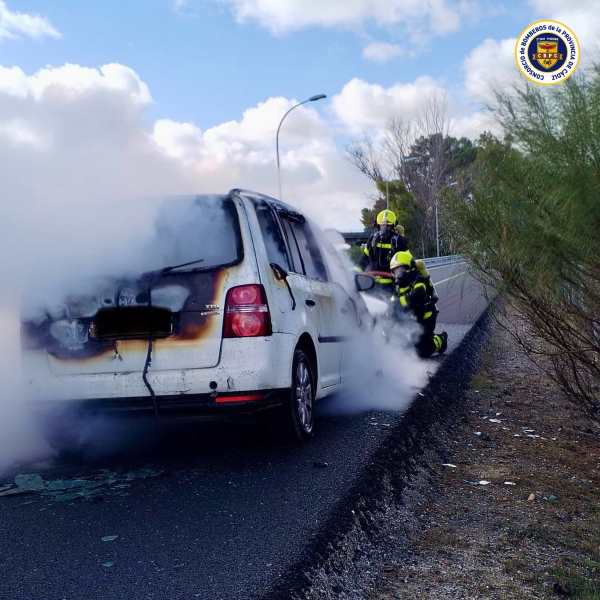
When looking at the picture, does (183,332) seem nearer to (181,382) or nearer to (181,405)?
(181,382)

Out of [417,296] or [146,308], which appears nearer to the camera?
[146,308]

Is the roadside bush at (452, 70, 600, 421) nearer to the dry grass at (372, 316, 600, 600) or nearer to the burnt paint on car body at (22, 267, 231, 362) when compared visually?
the dry grass at (372, 316, 600, 600)

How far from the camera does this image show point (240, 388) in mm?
5465

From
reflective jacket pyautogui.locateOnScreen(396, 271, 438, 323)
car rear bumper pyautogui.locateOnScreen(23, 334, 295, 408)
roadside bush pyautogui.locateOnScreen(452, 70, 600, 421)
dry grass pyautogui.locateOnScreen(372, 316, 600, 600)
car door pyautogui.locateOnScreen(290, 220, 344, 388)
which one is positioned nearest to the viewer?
dry grass pyautogui.locateOnScreen(372, 316, 600, 600)

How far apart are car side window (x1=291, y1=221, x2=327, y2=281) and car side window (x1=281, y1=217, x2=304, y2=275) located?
0.10m

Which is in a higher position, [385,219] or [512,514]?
[385,219]

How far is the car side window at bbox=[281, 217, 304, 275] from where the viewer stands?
6.61 m

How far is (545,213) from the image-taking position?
17.5 feet

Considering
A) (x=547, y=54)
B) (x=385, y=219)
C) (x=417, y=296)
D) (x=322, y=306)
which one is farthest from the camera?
(x=385, y=219)

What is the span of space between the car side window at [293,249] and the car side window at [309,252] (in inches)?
4.1

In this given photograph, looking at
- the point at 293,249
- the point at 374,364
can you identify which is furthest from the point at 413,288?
the point at 293,249

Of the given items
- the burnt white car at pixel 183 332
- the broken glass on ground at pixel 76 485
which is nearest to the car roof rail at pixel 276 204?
the burnt white car at pixel 183 332

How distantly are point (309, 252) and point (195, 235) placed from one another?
176 cm

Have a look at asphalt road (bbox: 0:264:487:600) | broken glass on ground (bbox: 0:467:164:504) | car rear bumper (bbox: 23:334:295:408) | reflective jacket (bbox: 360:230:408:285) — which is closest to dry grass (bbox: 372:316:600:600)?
asphalt road (bbox: 0:264:487:600)
